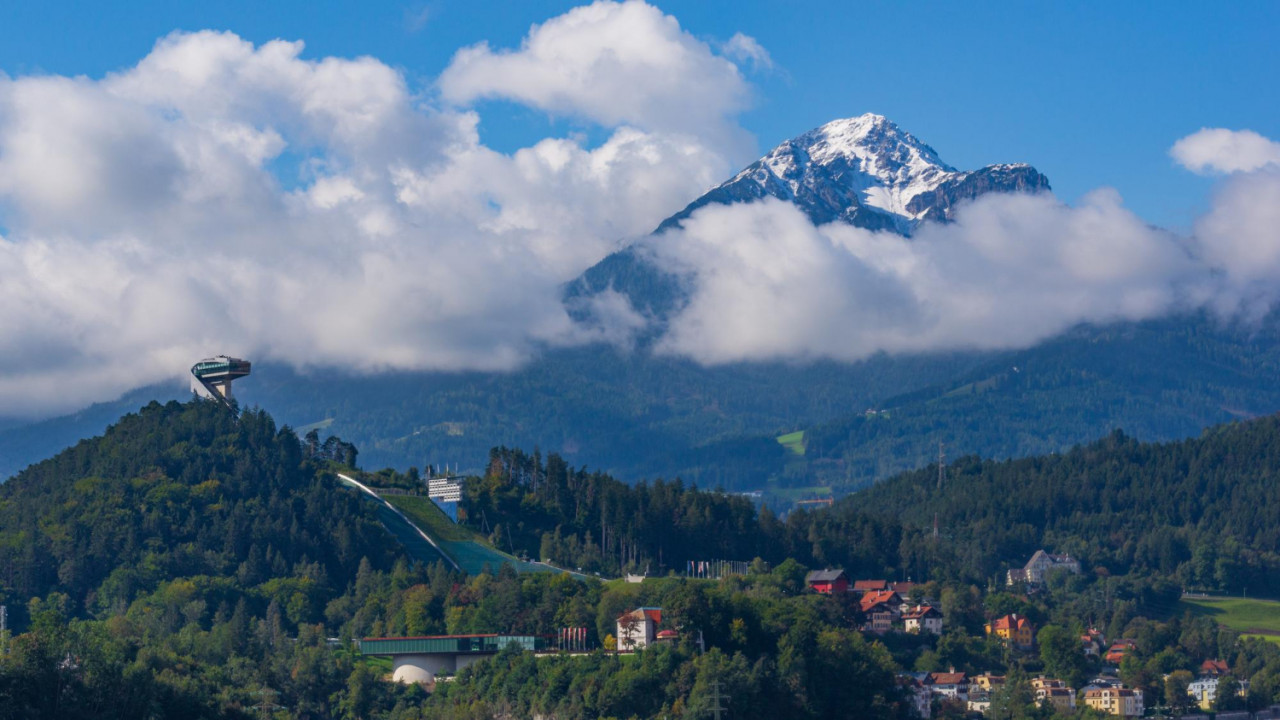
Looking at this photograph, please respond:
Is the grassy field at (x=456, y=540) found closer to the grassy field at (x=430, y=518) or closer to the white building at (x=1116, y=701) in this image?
the grassy field at (x=430, y=518)

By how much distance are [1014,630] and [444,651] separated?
49135 mm

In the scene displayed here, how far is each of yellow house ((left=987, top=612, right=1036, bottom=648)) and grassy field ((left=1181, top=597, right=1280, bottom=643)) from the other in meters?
28.8

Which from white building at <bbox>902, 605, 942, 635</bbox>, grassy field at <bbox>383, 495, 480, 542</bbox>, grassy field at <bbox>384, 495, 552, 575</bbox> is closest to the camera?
white building at <bbox>902, 605, 942, 635</bbox>

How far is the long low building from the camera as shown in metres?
129

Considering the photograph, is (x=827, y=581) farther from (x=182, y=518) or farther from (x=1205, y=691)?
(x=182, y=518)

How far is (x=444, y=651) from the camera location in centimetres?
12950

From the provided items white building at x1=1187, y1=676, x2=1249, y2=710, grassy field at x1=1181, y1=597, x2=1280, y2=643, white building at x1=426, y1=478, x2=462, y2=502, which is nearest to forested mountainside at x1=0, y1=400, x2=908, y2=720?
white building at x1=426, y1=478, x2=462, y2=502

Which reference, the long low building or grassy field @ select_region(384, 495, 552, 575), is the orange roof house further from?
the long low building

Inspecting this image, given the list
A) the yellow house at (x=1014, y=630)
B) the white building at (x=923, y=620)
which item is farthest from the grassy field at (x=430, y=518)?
the yellow house at (x=1014, y=630)

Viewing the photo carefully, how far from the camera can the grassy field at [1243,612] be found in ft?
572

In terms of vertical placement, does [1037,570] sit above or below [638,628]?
above

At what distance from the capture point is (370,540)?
158 m

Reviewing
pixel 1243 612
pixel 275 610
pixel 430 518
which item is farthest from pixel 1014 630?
pixel 275 610

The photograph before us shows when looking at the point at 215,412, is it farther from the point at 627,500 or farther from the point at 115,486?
the point at 627,500
